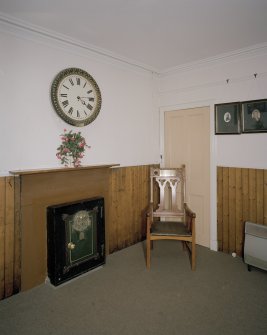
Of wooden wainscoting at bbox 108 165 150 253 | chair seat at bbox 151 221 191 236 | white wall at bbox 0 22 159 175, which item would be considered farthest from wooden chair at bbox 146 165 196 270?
white wall at bbox 0 22 159 175

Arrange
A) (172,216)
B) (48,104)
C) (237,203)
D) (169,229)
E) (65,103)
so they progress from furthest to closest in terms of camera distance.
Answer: (172,216) → (237,203) → (169,229) → (65,103) → (48,104)

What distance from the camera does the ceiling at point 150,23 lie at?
2176mm

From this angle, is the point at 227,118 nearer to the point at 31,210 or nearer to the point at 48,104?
the point at 48,104

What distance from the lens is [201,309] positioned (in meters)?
2.25

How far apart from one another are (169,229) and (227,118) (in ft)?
5.38

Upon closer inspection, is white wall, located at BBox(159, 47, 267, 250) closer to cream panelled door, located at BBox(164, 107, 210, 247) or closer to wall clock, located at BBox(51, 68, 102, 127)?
cream panelled door, located at BBox(164, 107, 210, 247)

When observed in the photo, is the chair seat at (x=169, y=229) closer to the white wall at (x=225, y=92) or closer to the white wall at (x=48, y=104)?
the white wall at (x=225, y=92)

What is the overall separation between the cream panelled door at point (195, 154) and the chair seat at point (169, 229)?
60 centimetres

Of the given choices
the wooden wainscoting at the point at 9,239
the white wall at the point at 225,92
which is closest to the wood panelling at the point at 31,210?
→ the wooden wainscoting at the point at 9,239

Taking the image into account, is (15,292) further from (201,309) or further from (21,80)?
(21,80)

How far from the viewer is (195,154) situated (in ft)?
12.2

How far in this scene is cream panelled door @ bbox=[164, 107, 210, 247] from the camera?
11.8 feet

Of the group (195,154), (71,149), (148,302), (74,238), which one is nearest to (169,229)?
(148,302)

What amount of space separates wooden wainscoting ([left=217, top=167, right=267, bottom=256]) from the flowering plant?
1.88 meters
